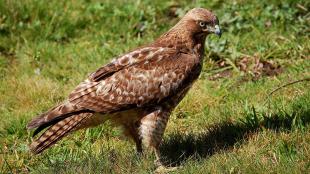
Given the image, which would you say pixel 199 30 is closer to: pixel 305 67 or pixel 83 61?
pixel 305 67

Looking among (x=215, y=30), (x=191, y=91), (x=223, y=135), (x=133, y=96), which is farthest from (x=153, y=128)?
(x=191, y=91)

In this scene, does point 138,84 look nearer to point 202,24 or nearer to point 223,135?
point 202,24

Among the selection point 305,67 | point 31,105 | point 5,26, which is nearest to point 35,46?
point 5,26

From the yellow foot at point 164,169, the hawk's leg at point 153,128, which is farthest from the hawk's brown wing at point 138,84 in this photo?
the yellow foot at point 164,169

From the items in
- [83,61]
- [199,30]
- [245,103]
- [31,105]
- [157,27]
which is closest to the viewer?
[199,30]

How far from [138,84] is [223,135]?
1022 mm

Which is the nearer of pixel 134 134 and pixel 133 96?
pixel 133 96

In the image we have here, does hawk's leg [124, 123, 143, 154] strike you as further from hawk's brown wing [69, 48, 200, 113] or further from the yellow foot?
the yellow foot

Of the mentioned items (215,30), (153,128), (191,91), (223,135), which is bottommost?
(191,91)

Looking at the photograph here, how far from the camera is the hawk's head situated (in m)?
6.86

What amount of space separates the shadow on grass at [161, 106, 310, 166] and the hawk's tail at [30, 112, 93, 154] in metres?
0.89

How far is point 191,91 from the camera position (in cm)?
820

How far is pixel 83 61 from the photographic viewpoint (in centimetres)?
922

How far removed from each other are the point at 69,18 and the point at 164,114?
3.87 m
